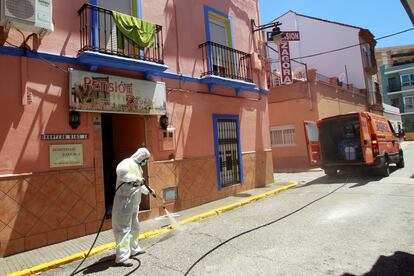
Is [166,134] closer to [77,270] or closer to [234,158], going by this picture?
[234,158]

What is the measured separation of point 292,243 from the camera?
5.51m

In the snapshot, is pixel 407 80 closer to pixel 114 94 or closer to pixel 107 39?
pixel 107 39

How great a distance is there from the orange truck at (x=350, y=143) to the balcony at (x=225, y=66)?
11.1 ft

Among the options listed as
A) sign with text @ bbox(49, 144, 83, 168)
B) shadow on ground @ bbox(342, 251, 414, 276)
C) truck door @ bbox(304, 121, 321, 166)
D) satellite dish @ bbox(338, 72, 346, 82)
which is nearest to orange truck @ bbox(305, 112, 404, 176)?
truck door @ bbox(304, 121, 321, 166)

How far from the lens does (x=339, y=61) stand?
81.7 feet

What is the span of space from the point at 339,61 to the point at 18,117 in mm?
23683

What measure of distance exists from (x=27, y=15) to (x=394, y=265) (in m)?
6.95

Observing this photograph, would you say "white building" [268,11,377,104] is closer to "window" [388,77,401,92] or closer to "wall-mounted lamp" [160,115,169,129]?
"wall-mounted lamp" [160,115,169,129]

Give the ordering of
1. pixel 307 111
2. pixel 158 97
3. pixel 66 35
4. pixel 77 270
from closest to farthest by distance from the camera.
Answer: pixel 77 270 < pixel 66 35 < pixel 158 97 < pixel 307 111

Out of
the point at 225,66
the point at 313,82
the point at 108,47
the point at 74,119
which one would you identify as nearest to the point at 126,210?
the point at 74,119

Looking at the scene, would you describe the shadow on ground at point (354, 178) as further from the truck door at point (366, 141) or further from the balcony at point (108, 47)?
the balcony at point (108, 47)

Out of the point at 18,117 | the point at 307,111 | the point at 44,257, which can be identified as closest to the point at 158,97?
the point at 18,117

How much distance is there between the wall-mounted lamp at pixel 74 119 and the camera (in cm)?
682

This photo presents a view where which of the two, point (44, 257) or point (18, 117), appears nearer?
point (44, 257)
